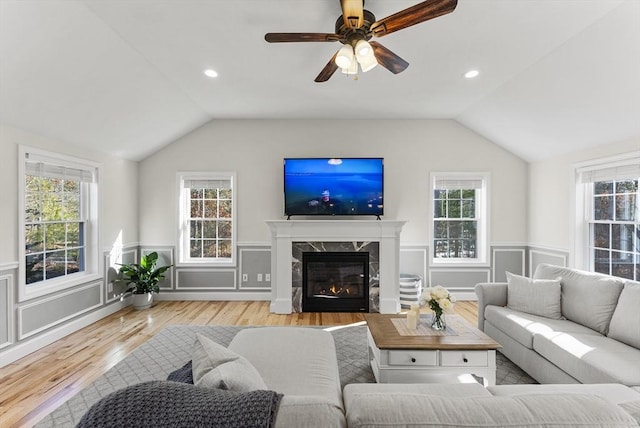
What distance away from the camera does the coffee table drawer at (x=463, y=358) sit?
2.21m

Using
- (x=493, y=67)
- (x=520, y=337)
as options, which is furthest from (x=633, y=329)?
(x=493, y=67)

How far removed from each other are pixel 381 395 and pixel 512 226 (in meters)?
4.77

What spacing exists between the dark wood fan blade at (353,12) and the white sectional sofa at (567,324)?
2600mm

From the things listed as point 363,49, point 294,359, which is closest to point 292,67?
point 363,49

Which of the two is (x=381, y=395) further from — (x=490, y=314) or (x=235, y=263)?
(x=235, y=263)

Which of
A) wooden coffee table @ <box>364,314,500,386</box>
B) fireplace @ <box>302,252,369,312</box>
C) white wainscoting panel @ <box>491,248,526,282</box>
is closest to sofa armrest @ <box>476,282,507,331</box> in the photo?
wooden coffee table @ <box>364,314,500,386</box>

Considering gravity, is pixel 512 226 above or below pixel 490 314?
above

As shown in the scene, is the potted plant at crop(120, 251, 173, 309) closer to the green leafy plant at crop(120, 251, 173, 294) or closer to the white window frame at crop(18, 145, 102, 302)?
the green leafy plant at crop(120, 251, 173, 294)

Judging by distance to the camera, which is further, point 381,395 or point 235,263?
point 235,263

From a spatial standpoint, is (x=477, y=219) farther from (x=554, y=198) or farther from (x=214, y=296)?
(x=214, y=296)

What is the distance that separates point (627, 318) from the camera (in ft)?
7.54

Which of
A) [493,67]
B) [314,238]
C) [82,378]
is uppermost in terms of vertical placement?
[493,67]

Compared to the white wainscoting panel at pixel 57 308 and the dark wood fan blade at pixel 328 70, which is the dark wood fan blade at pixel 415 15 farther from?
the white wainscoting panel at pixel 57 308

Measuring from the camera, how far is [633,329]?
2230 mm
